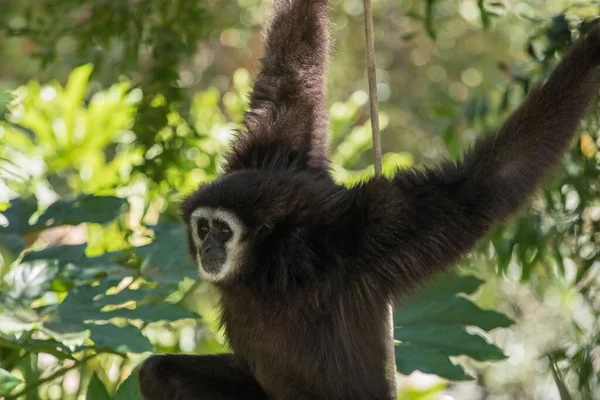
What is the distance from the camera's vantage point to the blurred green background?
4398mm

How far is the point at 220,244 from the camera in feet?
12.4

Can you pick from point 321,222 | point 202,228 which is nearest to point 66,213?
point 202,228

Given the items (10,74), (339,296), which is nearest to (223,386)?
(339,296)

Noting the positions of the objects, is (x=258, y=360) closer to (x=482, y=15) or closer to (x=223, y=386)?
(x=223, y=386)

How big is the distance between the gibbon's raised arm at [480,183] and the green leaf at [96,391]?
190cm

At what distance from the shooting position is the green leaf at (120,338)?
3.92m

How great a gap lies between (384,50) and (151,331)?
883cm

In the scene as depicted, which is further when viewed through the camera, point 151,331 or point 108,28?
point 151,331

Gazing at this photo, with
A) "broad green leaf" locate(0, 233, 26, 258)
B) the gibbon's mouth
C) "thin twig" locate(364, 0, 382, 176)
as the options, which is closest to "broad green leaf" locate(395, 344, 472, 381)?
the gibbon's mouth

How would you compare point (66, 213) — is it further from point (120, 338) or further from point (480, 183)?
point (480, 183)

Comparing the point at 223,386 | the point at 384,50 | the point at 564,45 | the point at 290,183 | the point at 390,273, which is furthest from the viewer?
the point at 384,50

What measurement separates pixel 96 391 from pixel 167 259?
37.3 inches

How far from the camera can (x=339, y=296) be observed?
11.8ft

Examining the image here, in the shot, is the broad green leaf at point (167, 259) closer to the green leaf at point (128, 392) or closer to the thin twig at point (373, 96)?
the green leaf at point (128, 392)
